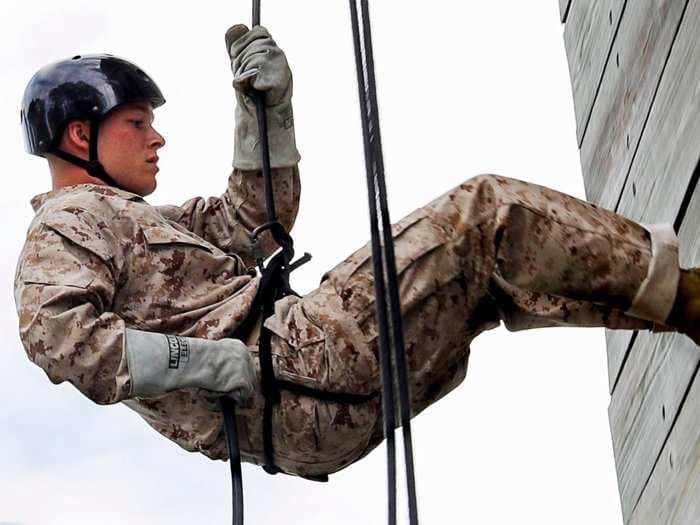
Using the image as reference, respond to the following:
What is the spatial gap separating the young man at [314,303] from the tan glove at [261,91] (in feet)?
1.23

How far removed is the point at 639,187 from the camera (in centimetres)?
595

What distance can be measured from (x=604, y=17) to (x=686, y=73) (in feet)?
2.99

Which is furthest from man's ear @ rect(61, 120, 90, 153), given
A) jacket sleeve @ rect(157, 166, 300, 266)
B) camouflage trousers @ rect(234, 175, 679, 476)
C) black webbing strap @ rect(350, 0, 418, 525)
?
black webbing strap @ rect(350, 0, 418, 525)

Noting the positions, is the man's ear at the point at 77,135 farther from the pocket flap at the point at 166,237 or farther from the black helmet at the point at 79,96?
the pocket flap at the point at 166,237

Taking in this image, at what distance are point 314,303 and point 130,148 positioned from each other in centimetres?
87

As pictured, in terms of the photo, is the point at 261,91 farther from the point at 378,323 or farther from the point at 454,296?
the point at 378,323

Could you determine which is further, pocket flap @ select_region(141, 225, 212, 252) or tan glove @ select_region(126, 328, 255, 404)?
pocket flap @ select_region(141, 225, 212, 252)

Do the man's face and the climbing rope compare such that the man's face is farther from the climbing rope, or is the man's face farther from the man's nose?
the climbing rope

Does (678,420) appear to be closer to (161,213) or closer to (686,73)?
(686,73)

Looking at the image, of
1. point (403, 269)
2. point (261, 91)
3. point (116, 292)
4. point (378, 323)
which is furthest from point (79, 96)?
point (378, 323)

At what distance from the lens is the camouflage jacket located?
5094 mm

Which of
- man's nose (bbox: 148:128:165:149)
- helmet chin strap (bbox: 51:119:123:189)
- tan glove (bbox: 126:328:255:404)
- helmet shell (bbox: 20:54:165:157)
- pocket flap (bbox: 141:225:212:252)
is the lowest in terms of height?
tan glove (bbox: 126:328:255:404)

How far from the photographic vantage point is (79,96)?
5.85 metres

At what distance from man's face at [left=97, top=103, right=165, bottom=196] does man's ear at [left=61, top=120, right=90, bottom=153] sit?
4 centimetres
